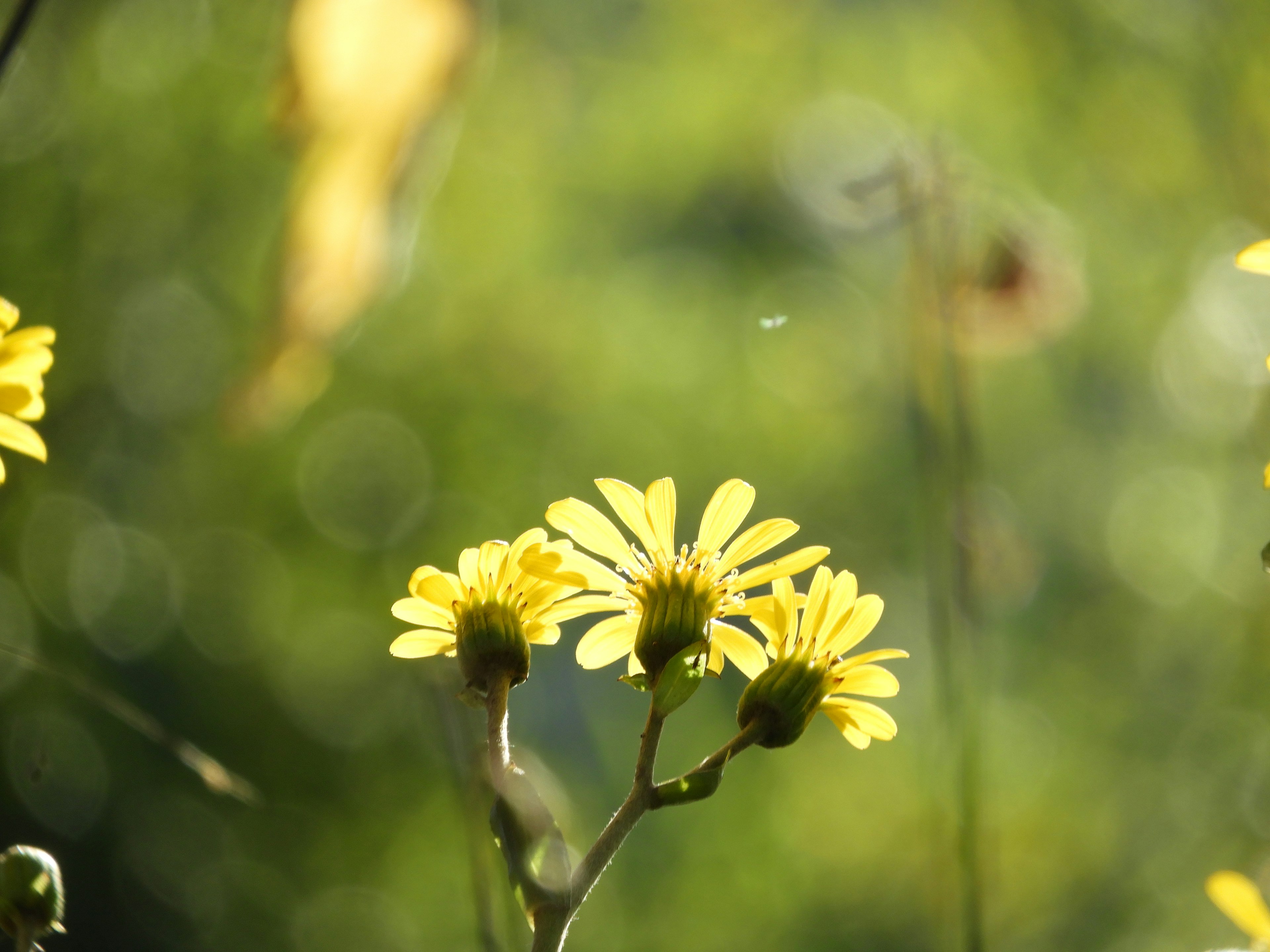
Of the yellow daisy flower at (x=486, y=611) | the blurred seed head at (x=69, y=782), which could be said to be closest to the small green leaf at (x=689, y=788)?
the yellow daisy flower at (x=486, y=611)

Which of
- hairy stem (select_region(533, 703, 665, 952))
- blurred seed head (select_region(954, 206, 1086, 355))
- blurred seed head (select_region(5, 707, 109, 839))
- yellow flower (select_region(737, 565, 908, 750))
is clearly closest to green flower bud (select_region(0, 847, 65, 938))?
hairy stem (select_region(533, 703, 665, 952))

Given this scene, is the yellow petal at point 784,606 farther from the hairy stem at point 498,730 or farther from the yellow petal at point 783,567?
the hairy stem at point 498,730

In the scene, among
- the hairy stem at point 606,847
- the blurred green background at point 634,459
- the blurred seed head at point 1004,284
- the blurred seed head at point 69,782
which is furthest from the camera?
the blurred seed head at point 69,782

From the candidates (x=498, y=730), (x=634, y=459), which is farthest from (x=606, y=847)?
(x=634, y=459)

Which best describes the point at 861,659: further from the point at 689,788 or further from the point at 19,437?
the point at 19,437

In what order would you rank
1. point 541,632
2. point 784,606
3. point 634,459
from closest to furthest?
1. point 784,606
2. point 541,632
3. point 634,459

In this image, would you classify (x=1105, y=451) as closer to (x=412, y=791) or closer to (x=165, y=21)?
(x=412, y=791)

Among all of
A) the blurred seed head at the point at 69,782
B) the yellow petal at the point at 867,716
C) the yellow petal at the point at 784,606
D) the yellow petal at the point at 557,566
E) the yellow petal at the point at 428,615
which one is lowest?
the blurred seed head at the point at 69,782
